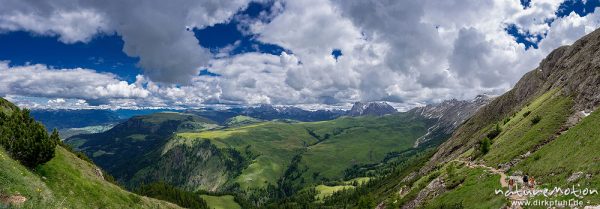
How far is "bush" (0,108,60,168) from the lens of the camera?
54.1m

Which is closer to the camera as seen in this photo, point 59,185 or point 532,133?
point 59,185

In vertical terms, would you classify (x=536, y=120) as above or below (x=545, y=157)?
above

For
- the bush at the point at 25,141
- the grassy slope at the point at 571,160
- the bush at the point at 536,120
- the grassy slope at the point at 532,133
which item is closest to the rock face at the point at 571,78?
the grassy slope at the point at 532,133

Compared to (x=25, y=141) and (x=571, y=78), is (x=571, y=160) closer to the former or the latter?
(x=25, y=141)

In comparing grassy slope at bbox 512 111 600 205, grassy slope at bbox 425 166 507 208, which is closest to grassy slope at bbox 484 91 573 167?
grassy slope at bbox 425 166 507 208

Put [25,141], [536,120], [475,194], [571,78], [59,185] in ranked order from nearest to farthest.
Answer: [25,141] < [59,185] < [475,194] < [536,120] < [571,78]

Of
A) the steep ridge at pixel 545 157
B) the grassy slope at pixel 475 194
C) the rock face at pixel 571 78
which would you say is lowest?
the grassy slope at pixel 475 194

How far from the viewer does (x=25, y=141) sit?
54781mm

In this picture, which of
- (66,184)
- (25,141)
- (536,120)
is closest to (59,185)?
(66,184)

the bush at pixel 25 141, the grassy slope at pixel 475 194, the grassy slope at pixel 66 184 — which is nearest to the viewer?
the grassy slope at pixel 66 184

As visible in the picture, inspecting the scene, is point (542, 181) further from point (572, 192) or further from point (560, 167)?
point (572, 192)

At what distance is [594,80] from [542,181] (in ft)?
200

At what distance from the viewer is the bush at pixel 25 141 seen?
5409 cm

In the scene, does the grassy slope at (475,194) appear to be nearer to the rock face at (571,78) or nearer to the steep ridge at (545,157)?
the steep ridge at (545,157)
